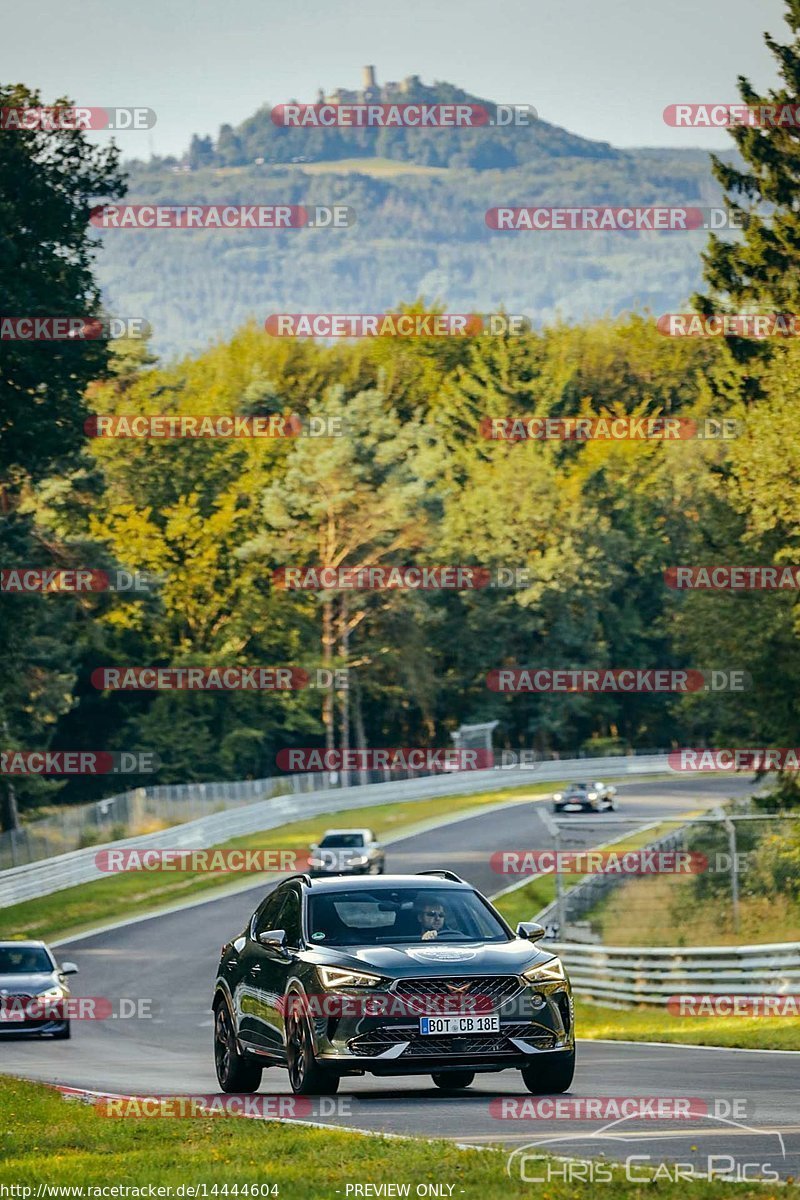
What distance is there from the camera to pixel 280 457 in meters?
101

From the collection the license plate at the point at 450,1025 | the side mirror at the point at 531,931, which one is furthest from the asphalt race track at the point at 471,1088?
the side mirror at the point at 531,931

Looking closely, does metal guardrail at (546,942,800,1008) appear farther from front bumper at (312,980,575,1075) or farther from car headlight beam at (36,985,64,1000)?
front bumper at (312,980,575,1075)

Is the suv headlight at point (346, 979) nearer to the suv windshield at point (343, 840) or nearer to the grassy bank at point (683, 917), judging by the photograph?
the grassy bank at point (683, 917)

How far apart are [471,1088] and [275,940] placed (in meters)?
2.18

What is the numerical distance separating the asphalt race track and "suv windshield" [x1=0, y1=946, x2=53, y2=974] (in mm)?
919

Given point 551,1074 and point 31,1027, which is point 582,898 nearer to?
point 31,1027

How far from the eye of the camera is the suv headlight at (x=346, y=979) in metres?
13.6

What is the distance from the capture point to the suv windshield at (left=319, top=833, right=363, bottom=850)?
5253cm

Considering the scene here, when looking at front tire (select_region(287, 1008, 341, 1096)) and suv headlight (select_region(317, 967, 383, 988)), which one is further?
front tire (select_region(287, 1008, 341, 1096))

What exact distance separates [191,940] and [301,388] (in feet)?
250

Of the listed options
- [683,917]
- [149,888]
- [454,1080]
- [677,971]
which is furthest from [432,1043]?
[149,888]

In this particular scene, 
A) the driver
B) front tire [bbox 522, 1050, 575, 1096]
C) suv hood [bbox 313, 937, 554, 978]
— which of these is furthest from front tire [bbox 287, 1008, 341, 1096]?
front tire [bbox 522, 1050, 575, 1096]

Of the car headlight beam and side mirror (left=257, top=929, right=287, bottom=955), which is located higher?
side mirror (left=257, top=929, right=287, bottom=955)

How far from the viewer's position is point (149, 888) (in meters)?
54.1
